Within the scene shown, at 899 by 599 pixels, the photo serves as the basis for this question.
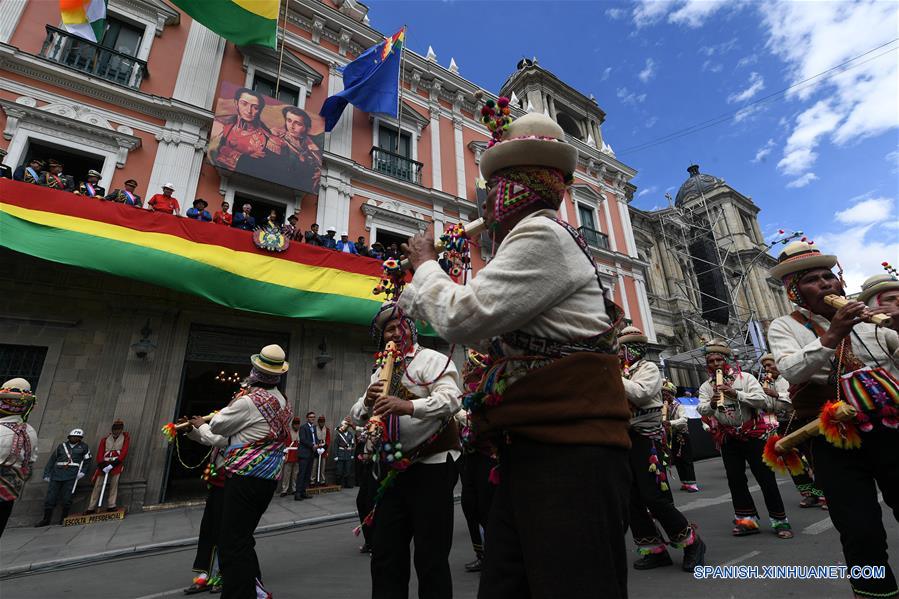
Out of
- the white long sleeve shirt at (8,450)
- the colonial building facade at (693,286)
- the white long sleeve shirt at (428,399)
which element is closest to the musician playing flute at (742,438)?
the white long sleeve shirt at (428,399)

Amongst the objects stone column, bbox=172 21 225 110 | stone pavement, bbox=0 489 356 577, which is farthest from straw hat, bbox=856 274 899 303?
stone column, bbox=172 21 225 110

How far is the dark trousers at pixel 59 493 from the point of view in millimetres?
7168

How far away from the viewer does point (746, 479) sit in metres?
4.57

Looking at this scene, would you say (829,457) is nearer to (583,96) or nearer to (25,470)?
(25,470)

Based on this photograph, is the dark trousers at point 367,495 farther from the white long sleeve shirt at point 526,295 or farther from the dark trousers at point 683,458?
the dark trousers at point 683,458

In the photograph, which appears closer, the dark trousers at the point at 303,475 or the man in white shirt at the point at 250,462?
the man in white shirt at the point at 250,462

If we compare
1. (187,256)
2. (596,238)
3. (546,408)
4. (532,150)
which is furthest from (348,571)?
(596,238)

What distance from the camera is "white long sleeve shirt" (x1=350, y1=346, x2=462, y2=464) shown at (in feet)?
8.93

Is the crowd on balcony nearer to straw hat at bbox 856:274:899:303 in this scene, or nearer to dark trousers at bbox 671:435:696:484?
straw hat at bbox 856:274:899:303

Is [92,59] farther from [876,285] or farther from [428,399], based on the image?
[876,285]

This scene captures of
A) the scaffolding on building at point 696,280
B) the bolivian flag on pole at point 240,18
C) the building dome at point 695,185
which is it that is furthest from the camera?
the building dome at point 695,185

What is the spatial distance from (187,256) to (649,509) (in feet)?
28.3

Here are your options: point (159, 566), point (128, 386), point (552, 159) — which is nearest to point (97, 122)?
point (128, 386)

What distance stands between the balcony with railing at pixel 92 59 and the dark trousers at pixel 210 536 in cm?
1106
